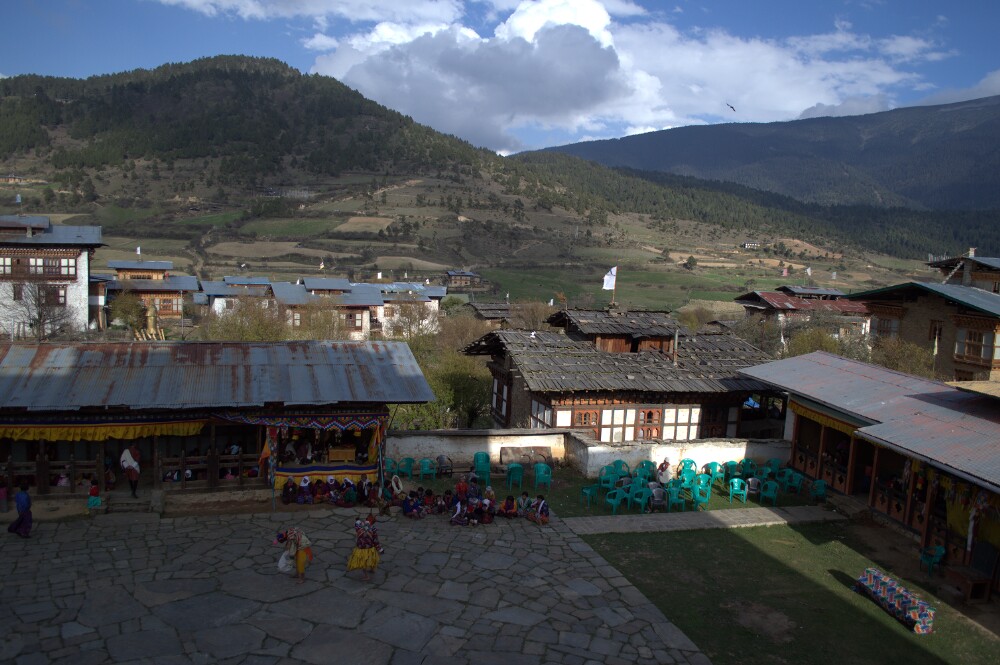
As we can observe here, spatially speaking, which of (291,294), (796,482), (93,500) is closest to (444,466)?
(93,500)

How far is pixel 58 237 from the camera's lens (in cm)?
5450

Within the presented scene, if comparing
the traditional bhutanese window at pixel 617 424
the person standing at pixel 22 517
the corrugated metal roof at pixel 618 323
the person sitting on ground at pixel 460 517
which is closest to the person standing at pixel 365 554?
the person sitting on ground at pixel 460 517

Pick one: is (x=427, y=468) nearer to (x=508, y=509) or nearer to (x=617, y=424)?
(x=508, y=509)

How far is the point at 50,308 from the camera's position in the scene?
53031 millimetres

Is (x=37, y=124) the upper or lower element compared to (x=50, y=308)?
upper

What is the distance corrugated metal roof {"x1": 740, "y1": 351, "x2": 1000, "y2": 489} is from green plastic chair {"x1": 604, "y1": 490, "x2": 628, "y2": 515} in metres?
5.62

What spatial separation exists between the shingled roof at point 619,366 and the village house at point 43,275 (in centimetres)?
4199

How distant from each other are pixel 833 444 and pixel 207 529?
1689cm

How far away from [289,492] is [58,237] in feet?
166

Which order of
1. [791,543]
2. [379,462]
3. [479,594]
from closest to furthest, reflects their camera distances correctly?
[479,594]
[791,543]
[379,462]

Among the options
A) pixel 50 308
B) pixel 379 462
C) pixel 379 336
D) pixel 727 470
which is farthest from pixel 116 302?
pixel 727 470

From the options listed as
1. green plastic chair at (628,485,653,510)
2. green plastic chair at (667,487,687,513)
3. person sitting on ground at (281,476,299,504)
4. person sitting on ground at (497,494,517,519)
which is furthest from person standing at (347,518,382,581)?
green plastic chair at (667,487,687,513)

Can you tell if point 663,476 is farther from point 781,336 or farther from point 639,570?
point 781,336

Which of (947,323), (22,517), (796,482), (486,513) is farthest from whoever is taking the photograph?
(947,323)
